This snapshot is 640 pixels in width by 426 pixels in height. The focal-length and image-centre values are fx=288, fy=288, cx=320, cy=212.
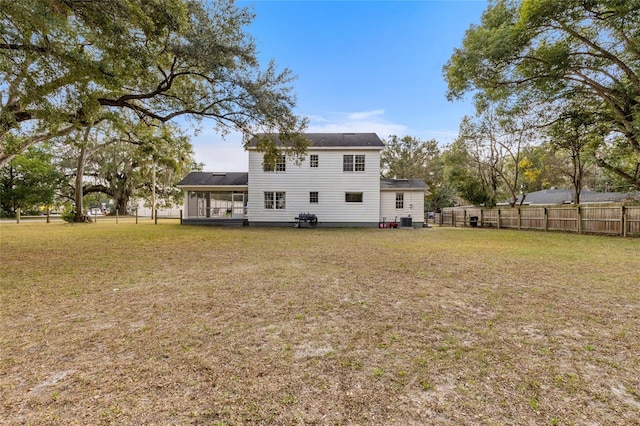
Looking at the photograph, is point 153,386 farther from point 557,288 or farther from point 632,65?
point 632,65

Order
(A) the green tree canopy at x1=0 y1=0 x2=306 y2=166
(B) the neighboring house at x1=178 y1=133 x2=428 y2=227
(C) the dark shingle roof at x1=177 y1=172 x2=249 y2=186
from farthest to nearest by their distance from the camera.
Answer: (C) the dark shingle roof at x1=177 y1=172 x2=249 y2=186 < (B) the neighboring house at x1=178 y1=133 x2=428 y2=227 < (A) the green tree canopy at x1=0 y1=0 x2=306 y2=166

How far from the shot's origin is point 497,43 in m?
10.4

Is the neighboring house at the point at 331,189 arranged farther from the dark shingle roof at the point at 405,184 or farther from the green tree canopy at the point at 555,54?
the green tree canopy at the point at 555,54

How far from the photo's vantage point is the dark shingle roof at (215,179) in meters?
19.9

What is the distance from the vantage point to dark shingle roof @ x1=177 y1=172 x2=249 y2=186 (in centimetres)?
1991

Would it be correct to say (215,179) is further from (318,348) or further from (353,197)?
(318,348)

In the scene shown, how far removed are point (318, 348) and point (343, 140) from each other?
17571 millimetres

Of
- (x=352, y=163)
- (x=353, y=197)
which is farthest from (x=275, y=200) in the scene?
(x=352, y=163)

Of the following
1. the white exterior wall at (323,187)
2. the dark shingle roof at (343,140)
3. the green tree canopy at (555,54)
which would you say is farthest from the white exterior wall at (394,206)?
the green tree canopy at (555,54)

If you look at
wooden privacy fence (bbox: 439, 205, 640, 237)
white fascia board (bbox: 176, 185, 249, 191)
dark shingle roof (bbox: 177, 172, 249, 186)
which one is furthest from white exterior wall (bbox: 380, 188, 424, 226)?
dark shingle roof (bbox: 177, 172, 249, 186)

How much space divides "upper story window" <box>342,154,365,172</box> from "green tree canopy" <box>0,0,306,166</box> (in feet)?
22.7

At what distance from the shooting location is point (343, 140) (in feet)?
62.7

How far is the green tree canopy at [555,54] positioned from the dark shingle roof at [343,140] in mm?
6180

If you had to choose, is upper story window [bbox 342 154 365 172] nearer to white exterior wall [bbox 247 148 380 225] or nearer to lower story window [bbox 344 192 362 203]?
white exterior wall [bbox 247 148 380 225]
